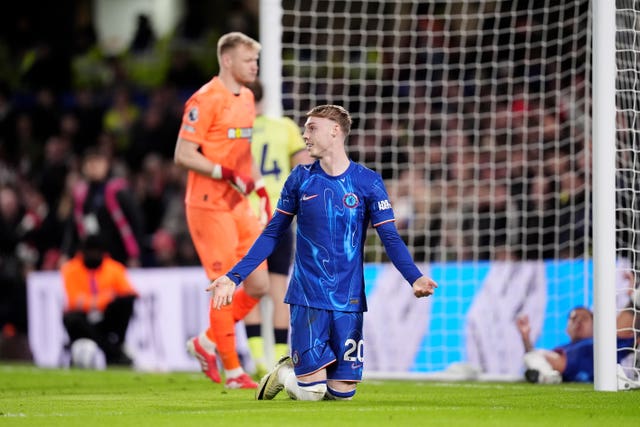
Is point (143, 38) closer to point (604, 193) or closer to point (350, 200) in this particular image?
point (604, 193)

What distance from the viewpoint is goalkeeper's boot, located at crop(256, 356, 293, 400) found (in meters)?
7.23

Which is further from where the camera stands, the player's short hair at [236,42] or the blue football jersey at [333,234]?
the player's short hair at [236,42]

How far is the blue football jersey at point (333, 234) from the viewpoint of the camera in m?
6.99

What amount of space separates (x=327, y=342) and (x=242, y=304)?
1930mm

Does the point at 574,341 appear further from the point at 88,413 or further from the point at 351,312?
the point at 88,413

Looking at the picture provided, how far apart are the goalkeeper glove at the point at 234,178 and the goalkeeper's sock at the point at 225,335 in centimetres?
80

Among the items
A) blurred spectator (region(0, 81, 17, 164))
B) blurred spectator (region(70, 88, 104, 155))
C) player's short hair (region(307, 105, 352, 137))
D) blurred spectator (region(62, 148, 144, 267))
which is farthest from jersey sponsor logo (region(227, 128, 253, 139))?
blurred spectator (region(0, 81, 17, 164))

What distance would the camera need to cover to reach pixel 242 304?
8844mm

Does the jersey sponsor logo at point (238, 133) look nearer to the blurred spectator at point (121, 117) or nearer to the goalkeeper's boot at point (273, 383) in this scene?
Result: the goalkeeper's boot at point (273, 383)

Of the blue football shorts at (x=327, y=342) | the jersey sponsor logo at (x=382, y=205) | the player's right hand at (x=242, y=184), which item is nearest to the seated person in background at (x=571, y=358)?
the player's right hand at (x=242, y=184)

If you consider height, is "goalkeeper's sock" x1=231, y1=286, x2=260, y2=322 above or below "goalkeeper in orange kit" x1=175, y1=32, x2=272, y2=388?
below

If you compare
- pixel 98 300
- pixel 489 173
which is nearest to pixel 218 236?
pixel 489 173

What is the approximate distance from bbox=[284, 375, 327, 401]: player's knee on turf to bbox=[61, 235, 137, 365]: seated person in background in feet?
22.3

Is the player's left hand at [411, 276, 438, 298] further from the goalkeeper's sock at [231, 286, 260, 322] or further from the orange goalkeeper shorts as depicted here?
the goalkeeper's sock at [231, 286, 260, 322]
